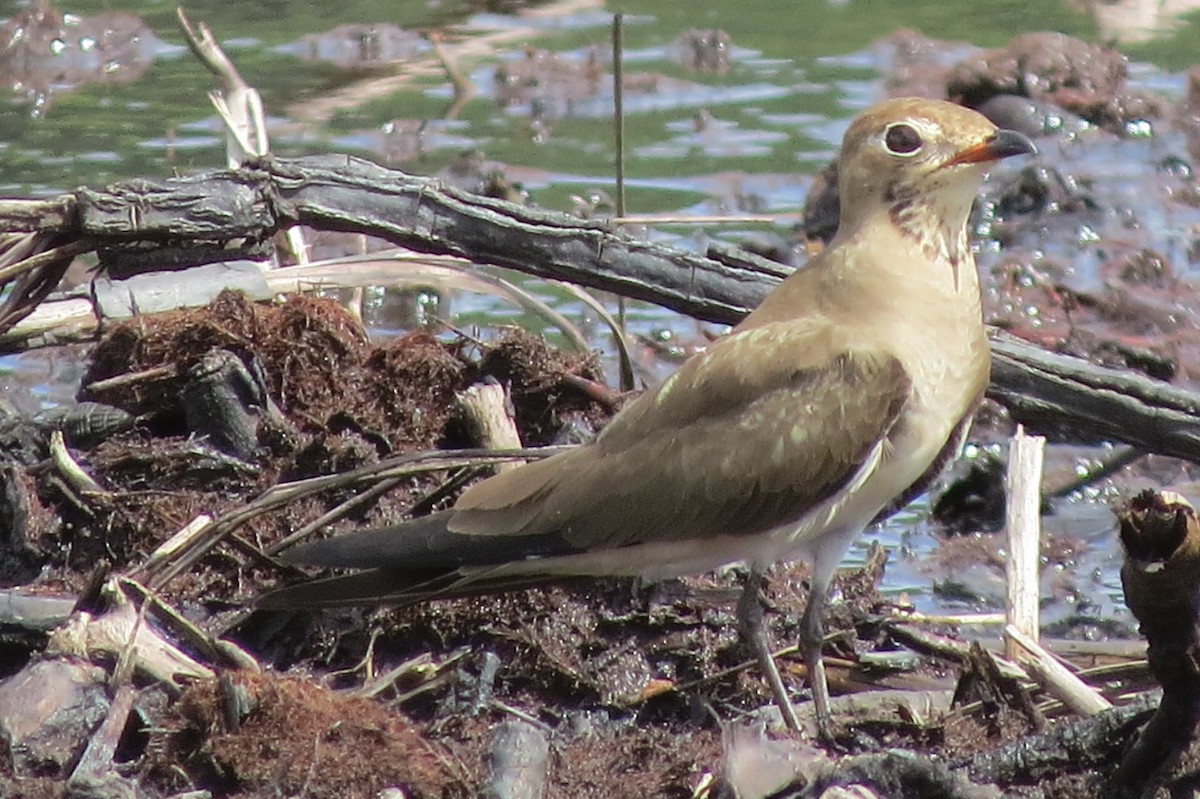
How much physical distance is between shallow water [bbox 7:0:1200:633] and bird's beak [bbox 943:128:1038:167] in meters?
2.74

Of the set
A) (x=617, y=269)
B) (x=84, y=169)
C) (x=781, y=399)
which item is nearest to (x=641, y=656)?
(x=781, y=399)

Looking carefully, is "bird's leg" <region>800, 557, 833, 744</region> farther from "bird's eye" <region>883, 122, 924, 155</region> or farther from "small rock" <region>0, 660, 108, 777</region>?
"small rock" <region>0, 660, 108, 777</region>

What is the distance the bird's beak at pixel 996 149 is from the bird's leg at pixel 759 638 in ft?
3.71

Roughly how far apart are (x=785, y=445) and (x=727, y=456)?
0.15 meters

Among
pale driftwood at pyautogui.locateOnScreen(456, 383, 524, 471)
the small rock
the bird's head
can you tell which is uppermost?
the bird's head

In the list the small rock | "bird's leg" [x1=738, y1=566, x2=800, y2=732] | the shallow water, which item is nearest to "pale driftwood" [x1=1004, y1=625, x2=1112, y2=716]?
"bird's leg" [x1=738, y1=566, x2=800, y2=732]

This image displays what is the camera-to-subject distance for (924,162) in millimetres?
5082

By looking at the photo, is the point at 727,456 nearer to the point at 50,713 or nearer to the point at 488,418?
the point at 488,418

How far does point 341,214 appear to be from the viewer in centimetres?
560

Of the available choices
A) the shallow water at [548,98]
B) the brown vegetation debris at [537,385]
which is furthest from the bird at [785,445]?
the shallow water at [548,98]

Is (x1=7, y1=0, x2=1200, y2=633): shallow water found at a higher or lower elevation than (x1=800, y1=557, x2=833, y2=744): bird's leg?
lower

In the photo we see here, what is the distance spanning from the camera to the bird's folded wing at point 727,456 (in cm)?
485

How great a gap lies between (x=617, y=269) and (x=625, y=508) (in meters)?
0.89

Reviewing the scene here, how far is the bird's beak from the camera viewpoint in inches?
196
